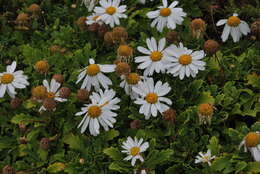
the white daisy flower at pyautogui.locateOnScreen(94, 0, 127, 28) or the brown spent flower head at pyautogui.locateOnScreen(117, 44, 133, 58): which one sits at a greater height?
the white daisy flower at pyautogui.locateOnScreen(94, 0, 127, 28)

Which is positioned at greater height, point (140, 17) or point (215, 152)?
point (140, 17)

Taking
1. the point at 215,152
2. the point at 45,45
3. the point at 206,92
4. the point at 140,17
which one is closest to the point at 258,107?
the point at 206,92

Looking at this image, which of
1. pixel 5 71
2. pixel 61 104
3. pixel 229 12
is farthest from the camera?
pixel 229 12

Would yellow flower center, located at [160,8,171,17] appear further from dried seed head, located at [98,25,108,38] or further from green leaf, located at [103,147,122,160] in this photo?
green leaf, located at [103,147,122,160]

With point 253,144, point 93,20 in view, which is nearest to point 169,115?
point 253,144

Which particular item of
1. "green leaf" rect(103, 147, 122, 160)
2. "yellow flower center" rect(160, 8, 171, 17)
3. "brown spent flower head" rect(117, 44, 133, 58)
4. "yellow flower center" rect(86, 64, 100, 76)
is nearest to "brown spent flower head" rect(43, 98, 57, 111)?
"yellow flower center" rect(86, 64, 100, 76)

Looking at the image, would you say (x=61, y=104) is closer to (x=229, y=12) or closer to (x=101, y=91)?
(x=101, y=91)

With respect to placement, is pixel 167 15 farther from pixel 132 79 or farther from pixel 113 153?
pixel 113 153
